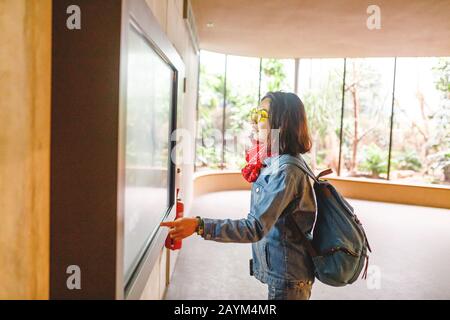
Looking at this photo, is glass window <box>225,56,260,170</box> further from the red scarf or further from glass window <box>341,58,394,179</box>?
the red scarf

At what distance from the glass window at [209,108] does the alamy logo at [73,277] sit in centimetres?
849

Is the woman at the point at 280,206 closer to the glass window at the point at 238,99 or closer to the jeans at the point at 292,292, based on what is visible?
the jeans at the point at 292,292

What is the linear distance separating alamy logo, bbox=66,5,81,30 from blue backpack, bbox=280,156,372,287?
0.82 metres

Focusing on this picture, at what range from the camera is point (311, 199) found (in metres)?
1.47

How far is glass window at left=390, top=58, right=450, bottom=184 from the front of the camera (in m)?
11.1

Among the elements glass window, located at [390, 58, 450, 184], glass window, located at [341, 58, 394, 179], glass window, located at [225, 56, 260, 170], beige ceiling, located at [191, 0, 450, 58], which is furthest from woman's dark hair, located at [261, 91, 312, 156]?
glass window, located at [341, 58, 394, 179]

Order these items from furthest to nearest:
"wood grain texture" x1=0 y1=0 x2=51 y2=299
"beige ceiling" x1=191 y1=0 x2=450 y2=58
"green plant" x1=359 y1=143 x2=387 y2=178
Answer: "green plant" x1=359 y1=143 x2=387 y2=178 → "beige ceiling" x1=191 y1=0 x2=450 y2=58 → "wood grain texture" x1=0 y1=0 x2=51 y2=299

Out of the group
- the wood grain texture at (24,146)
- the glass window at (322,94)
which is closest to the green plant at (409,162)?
the glass window at (322,94)

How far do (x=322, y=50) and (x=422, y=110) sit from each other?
6077mm

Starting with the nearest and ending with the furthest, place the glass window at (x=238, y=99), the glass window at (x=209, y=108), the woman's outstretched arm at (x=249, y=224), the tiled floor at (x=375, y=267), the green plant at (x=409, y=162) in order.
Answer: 1. the woman's outstretched arm at (x=249, y=224)
2. the tiled floor at (x=375, y=267)
3. the glass window at (x=209, y=108)
4. the glass window at (x=238, y=99)
5. the green plant at (x=409, y=162)

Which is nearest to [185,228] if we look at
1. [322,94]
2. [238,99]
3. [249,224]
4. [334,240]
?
[249,224]

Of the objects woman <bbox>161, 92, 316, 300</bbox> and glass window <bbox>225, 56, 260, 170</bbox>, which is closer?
woman <bbox>161, 92, 316, 300</bbox>

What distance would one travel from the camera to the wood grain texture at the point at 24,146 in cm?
93

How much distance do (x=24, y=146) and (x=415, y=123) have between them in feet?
42.5
